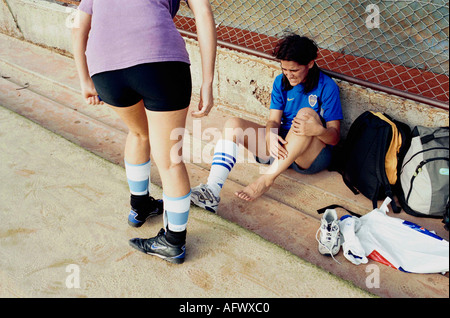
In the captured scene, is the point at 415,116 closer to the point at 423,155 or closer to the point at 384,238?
the point at 423,155

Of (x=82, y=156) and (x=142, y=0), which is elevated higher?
(x=142, y=0)

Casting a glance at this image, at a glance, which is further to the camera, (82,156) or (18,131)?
(18,131)

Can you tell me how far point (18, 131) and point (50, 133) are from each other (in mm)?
288

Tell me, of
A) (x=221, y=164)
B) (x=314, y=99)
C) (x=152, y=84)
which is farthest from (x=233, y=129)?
(x=152, y=84)

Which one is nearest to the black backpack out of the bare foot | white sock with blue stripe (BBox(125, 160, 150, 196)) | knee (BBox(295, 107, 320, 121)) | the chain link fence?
knee (BBox(295, 107, 320, 121))

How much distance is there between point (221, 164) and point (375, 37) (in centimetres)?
323

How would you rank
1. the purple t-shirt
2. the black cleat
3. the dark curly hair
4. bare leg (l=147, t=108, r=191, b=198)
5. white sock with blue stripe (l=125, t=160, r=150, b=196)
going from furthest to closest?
the dark curly hair
white sock with blue stripe (l=125, t=160, r=150, b=196)
the black cleat
bare leg (l=147, t=108, r=191, b=198)
the purple t-shirt

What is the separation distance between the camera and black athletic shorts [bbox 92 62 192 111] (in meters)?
1.72

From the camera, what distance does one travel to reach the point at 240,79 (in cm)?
370

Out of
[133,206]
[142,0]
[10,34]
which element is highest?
[142,0]

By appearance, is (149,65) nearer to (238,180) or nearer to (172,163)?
(172,163)

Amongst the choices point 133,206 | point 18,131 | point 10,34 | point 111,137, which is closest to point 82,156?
point 111,137

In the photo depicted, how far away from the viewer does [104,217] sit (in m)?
2.60

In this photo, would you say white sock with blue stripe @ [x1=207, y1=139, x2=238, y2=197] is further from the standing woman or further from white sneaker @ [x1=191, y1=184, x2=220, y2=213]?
the standing woman
